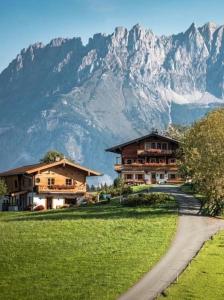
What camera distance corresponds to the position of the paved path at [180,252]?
30344mm

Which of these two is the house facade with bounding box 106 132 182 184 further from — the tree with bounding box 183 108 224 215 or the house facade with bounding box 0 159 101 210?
the tree with bounding box 183 108 224 215

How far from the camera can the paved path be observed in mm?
30344

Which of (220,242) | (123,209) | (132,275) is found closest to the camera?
(132,275)

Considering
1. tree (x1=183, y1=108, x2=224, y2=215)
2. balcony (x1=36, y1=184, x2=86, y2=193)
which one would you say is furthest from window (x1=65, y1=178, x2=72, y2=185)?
tree (x1=183, y1=108, x2=224, y2=215)

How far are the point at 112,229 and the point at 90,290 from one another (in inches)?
751

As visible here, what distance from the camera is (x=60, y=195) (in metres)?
92.6

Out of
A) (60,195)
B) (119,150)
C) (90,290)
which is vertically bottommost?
(90,290)

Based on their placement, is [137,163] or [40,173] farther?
[137,163]

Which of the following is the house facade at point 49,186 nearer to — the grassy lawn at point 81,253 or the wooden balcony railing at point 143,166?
the wooden balcony railing at point 143,166

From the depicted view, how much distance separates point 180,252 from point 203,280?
25.7 feet

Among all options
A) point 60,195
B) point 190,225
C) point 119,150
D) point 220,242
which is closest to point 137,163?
point 119,150

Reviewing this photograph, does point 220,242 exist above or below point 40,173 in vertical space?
below

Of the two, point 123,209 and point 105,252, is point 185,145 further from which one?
point 105,252

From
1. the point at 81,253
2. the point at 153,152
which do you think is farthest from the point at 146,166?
the point at 81,253
